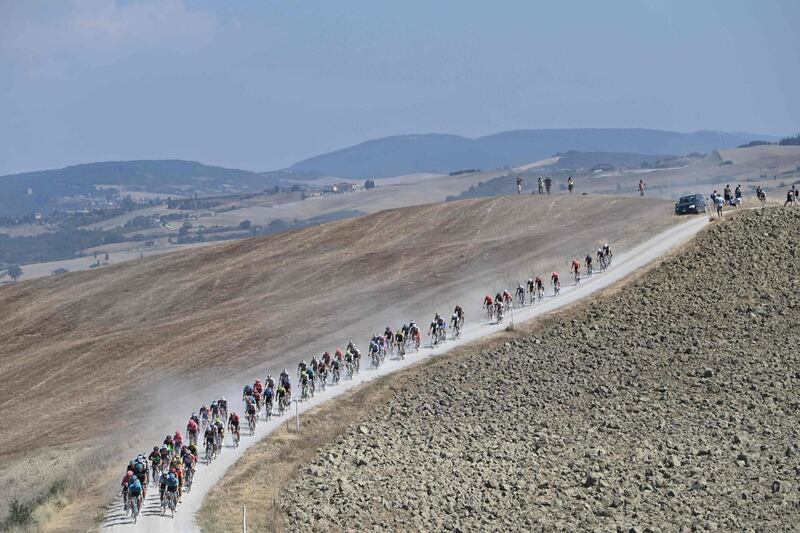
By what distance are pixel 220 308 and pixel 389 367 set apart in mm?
29227

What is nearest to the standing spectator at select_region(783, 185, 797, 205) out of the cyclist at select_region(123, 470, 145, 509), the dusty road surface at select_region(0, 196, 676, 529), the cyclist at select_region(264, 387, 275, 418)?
the dusty road surface at select_region(0, 196, 676, 529)

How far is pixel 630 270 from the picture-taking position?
66.1 metres

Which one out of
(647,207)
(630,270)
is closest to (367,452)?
(630,270)

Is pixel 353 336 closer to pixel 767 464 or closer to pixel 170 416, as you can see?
pixel 170 416

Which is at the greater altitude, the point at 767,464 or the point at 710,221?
the point at 710,221

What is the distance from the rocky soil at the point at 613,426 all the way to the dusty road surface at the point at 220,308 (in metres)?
8.59

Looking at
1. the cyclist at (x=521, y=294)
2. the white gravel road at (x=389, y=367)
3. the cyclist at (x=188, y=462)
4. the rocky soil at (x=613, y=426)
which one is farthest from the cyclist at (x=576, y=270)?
the cyclist at (x=188, y=462)

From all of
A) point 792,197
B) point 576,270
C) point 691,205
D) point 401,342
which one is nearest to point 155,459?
point 401,342

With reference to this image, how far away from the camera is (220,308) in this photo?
80375 mm

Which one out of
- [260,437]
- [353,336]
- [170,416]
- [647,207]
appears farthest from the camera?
[647,207]

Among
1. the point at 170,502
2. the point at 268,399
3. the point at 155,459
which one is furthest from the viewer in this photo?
the point at 268,399

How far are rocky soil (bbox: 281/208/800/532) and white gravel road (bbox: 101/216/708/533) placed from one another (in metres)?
2.02

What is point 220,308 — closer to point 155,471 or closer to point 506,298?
point 506,298

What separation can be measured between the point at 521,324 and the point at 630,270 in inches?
402
